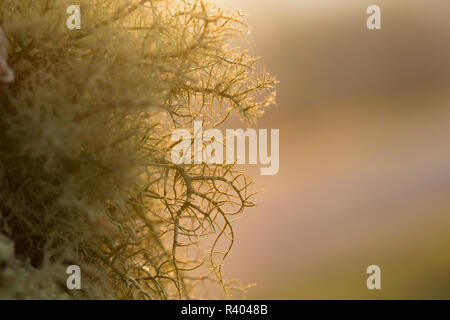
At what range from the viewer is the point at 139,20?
1.13 meters

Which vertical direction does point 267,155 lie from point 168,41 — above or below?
below

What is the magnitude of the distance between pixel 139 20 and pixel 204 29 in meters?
0.17

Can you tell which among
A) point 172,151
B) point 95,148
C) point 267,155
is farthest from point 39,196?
point 267,155

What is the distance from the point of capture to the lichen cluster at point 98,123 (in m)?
0.87

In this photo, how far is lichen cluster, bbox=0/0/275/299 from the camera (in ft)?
2.86

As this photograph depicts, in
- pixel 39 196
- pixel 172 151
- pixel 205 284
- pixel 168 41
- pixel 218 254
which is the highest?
pixel 168 41

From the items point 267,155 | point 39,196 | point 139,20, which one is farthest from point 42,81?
point 267,155

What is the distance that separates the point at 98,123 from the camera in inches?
35.9

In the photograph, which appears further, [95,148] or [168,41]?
[168,41]

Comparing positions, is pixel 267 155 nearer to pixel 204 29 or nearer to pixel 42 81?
pixel 204 29
